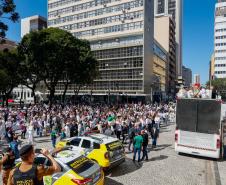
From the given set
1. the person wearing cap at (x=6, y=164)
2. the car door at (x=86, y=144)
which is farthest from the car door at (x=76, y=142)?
the person wearing cap at (x=6, y=164)

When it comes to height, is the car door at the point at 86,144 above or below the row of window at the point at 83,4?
below

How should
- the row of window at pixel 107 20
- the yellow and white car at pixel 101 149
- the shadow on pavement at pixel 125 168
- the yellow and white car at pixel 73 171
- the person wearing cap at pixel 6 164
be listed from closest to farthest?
the yellow and white car at pixel 73 171, the person wearing cap at pixel 6 164, the yellow and white car at pixel 101 149, the shadow on pavement at pixel 125 168, the row of window at pixel 107 20

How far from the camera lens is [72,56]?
140 feet

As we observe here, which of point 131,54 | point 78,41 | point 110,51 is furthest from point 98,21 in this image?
point 78,41

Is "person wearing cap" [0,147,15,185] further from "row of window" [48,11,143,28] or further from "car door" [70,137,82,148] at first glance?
"row of window" [48,11,143,28]

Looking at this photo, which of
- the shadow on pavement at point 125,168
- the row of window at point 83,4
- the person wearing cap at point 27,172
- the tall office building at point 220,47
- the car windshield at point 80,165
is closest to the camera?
the person wearing cap at point 27,172

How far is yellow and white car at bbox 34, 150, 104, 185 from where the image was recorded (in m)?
6.74

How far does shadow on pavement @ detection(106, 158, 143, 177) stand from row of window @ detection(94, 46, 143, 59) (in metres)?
53.2

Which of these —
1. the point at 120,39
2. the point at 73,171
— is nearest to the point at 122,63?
the point at 120,39

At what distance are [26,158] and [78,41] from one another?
138 feet

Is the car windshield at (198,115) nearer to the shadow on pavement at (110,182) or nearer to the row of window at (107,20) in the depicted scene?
the shadow on pavement at (110,182)

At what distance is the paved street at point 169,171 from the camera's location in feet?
31.5

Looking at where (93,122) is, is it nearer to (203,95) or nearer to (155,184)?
(203,95)

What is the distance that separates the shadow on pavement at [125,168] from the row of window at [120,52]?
53173 millimetres
